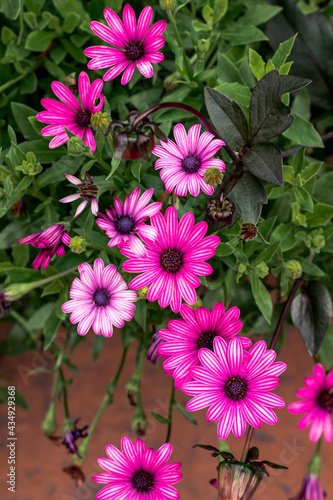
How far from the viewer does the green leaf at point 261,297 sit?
494mm

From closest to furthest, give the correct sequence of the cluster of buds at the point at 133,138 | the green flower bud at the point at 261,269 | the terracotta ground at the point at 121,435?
the cluster of buds at the point at 133,138 → the green flower bud at the point at 261,269 → the terracotta ground at the point at 121,435

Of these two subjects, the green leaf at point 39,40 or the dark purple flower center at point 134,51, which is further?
the green leaf at point 39,40

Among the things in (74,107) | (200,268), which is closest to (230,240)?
(200,268)

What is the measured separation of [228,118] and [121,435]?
0.48 metres

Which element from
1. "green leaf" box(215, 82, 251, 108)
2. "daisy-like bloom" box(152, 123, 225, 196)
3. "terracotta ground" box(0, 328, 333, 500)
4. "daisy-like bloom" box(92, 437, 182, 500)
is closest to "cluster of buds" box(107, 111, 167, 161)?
"daisy-like bloom" box(152, 123, 225, 196)

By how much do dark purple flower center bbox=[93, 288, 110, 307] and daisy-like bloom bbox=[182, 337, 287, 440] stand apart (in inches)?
3.6

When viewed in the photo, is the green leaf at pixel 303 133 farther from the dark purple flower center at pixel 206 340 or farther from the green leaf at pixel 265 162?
→ the dark purple flower center at pixel 206 340

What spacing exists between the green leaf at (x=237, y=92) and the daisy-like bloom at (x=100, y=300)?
0.20 meters

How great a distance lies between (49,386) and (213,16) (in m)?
0.55

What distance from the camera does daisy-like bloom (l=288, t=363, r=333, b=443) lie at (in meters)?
0.43

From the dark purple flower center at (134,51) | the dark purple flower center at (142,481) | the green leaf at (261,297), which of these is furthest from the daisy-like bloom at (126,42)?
the dark purple flower center at (142,481)

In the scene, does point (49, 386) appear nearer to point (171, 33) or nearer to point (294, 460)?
point (294, 460)

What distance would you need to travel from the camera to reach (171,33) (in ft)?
1.77

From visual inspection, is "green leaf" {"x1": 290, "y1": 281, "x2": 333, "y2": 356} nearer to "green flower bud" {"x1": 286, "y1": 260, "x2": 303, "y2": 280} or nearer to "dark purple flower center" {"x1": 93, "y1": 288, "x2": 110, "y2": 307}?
"green flower bud" {"x1": 286, "y1": 260, "x2": 303, "y2": 280}
